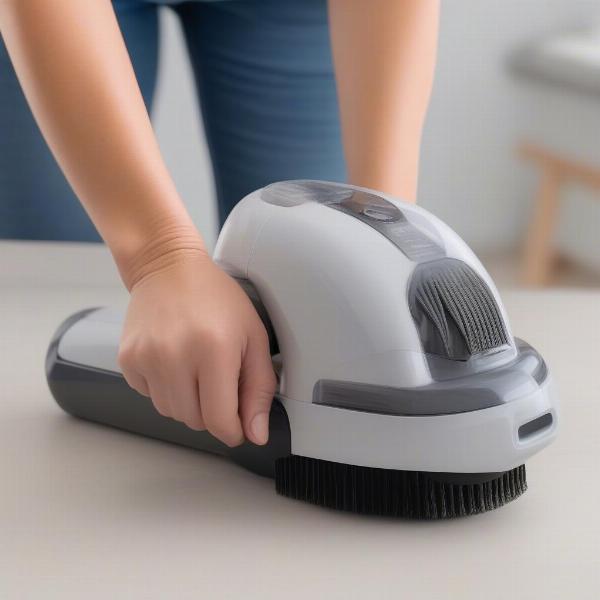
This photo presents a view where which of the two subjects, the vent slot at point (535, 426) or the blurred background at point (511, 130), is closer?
the vent slot at point (535, 426)

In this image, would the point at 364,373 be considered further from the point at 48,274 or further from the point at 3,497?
the point at 48,274

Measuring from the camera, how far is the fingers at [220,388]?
499 mm

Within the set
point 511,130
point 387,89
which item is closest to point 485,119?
point 511,130

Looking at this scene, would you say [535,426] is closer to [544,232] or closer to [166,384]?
Answer: [166,384]

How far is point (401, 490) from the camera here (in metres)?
0.49

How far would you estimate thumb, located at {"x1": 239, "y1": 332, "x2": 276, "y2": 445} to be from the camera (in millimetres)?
510

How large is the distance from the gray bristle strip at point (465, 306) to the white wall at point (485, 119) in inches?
109

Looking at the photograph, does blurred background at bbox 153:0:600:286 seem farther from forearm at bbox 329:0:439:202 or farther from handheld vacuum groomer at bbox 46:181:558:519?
handheld vacuum groomer at bbox 46:181:558:519

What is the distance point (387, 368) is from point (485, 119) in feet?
9.82

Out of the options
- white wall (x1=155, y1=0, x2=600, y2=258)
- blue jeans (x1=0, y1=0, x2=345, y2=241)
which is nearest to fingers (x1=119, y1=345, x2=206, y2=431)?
blue jeans (x1=0, y1=0, x2=345, y2=241)

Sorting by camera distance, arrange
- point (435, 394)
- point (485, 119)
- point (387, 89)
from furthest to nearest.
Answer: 1. point (485, 119)
2. point (387, 89)
3. point (435, 394)

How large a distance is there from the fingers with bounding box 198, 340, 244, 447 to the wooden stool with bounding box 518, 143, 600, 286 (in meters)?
2.63

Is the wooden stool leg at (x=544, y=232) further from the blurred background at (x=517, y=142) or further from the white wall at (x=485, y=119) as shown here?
the white wall at (x=485, y=119)

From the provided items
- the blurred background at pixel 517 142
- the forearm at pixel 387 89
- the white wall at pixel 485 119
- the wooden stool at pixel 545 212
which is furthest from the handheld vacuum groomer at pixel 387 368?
the white wall at pixel 485 119
